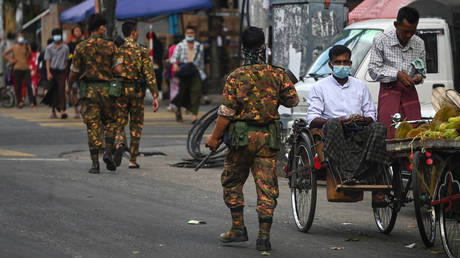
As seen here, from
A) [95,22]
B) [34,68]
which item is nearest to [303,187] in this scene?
[95,22]

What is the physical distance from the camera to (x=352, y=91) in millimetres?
8633

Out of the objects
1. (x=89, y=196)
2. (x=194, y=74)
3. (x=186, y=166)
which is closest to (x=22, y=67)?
(x=194, y=74)

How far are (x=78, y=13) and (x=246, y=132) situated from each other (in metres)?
24.6

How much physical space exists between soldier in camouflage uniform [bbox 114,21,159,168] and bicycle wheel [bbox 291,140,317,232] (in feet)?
13.7

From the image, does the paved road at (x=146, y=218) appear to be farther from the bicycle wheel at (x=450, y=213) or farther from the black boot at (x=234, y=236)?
the bicycle wheel at (x=450, y=213)

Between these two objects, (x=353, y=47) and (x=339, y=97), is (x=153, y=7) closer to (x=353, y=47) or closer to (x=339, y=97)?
(x=353, y=47)

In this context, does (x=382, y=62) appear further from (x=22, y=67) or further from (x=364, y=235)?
(x=22, y=67)

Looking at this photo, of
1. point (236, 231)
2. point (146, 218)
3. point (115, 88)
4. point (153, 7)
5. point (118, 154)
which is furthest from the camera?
point (153, 7)

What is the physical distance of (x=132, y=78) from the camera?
42.2ft

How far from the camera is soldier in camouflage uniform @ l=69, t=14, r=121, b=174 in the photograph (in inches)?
501

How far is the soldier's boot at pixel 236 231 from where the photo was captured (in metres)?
7.87

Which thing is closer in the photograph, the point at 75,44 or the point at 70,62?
the point at 70,62

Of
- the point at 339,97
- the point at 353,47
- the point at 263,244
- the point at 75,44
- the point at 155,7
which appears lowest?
the point at 263,244

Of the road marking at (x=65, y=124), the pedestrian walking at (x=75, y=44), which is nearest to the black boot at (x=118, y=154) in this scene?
the pedestrian walking at (x=75, y=44)
